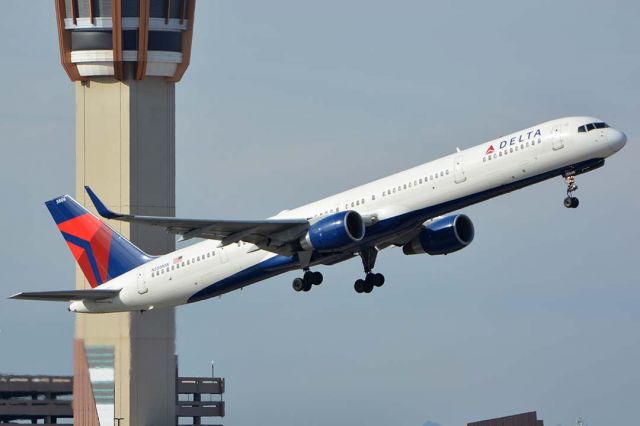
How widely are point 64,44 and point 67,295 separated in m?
36.7

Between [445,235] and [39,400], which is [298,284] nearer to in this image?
[445,235]

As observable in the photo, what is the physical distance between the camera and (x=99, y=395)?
335 ft

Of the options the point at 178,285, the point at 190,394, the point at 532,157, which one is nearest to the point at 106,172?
the point at 190,394

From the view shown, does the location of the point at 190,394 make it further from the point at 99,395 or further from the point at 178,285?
the point at 178,285

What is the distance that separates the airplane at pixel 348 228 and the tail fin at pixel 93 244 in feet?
0.27

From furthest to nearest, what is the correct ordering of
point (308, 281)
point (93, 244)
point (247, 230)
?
point (93, 244) < point (308, 281) < point (247, 230)

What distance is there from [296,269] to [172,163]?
132 feet

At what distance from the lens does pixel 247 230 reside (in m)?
67.2

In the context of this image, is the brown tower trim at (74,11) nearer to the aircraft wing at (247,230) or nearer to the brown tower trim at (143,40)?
the brown tower trim at (143,40)

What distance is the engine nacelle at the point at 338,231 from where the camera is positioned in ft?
211

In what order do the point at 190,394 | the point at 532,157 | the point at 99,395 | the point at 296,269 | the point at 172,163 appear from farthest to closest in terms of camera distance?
the point at 190,394 < the point at 172,163 < the point at 99,395 < the point at 296,269 < the point at 532,157

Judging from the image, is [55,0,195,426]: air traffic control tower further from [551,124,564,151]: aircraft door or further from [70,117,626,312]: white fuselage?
[551,124,564,151]: aircraft door

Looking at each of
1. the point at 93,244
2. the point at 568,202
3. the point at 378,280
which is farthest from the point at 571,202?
the point at 93,244

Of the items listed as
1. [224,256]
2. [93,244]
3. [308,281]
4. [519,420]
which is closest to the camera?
[308,281]
